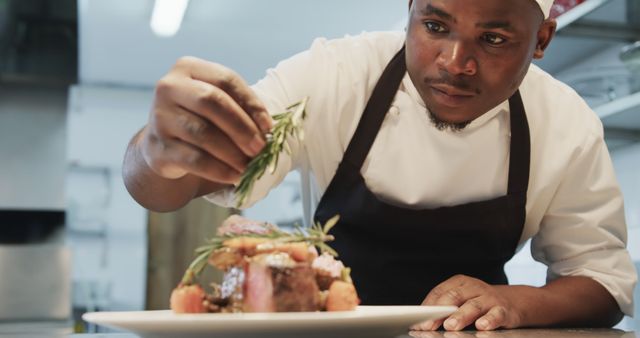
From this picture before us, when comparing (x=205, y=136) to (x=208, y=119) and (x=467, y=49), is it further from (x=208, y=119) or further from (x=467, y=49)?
(x=467, y=49)

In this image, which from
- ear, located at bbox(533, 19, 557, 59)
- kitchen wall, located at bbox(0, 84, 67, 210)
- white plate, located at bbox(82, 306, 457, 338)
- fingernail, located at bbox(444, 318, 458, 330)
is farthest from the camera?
kitchen wall, located at bbox(0, 84, 67, 210)

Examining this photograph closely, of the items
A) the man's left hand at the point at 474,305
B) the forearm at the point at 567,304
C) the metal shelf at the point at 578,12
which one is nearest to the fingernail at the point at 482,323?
the man's left hand at the point at 474,305

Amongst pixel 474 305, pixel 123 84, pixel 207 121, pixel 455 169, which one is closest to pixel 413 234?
pixel 455 169

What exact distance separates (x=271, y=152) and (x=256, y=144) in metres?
0.04

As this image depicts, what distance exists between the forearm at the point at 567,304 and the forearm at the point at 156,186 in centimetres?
53

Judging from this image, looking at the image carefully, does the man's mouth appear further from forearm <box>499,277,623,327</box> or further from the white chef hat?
forearm <box>499,277,623,327</box>

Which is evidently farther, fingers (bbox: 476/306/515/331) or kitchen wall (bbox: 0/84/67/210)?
kitchen wall (bbox: 0/84/67/210)

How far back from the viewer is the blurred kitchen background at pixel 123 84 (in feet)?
9.34

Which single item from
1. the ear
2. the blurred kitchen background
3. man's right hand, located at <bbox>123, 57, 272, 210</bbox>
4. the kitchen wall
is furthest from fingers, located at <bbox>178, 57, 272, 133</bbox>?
the kitchen wall

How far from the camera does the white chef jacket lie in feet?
5.09

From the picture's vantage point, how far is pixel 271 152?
0.85 meters

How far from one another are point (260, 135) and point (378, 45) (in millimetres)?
953

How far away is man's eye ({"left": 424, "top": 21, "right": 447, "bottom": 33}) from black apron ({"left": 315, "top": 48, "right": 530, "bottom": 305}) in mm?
292

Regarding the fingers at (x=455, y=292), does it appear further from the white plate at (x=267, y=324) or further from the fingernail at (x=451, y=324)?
the white plate at (x=267, y=324)
